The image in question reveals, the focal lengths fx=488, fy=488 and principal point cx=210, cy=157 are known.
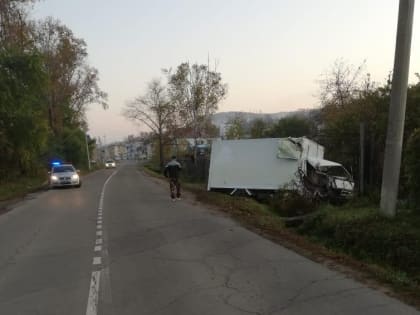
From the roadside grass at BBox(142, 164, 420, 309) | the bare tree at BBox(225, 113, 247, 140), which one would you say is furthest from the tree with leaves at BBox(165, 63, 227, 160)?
the roadside grass at BBox(142, 164, 420, 309)

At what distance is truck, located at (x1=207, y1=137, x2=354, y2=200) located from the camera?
19.4 metres

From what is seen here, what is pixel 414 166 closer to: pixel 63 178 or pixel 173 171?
pixel 173 171

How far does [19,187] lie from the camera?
34.3 m

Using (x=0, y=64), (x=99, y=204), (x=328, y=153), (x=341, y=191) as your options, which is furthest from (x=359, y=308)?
(x=0, y=64)

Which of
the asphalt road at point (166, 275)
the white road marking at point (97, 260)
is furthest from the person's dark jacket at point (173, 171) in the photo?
the white road marking at point (97, 260)

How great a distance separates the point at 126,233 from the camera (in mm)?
12078

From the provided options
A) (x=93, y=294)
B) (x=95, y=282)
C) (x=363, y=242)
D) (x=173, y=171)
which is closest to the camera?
(x=93, y=294)

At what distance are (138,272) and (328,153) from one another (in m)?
17.2

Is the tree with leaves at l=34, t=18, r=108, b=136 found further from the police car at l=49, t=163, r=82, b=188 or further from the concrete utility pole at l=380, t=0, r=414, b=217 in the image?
the concrete utility pole at l=380, t=0, r=414, b=217

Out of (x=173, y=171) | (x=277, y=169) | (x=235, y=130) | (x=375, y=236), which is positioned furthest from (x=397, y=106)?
(x=235, y=130)

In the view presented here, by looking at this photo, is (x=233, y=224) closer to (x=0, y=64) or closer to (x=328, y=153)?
(x=328, y=153)

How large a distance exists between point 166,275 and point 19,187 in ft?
96.9

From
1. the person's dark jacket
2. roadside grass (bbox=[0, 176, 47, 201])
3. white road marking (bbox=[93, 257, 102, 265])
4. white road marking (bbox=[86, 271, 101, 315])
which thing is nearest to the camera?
white road marking (bbox=[86, 271, 101, 315])

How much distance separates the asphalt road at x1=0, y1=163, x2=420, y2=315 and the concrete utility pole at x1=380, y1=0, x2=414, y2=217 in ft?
9.54
